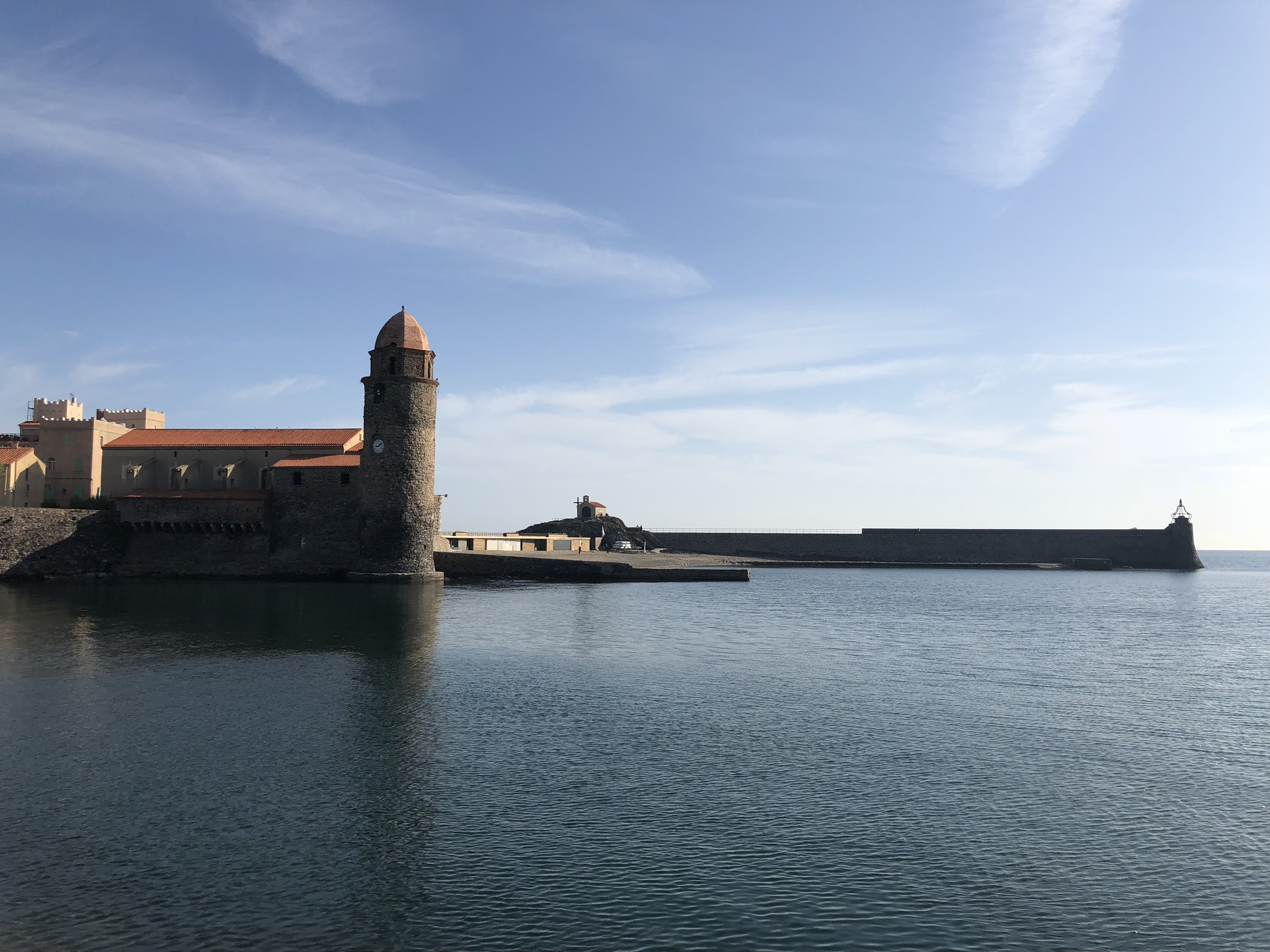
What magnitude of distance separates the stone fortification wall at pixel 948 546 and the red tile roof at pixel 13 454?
5263cm

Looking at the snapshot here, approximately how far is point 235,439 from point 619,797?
52.1 meters

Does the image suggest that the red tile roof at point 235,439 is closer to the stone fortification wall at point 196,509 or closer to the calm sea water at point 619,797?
the stone fortification wall at point 196,509

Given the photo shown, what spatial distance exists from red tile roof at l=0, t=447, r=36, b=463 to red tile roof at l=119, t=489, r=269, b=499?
6.55 metres

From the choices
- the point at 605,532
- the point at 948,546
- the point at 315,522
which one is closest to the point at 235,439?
the point at 315,522

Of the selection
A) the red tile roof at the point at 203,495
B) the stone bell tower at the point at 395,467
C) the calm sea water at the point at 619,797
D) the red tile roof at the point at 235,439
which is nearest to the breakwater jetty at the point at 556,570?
the stone bell tower at the point at 395,467

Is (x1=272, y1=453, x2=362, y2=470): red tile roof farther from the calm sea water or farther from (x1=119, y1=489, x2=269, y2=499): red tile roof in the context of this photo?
the calm sea water

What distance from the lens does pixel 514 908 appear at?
342 inches

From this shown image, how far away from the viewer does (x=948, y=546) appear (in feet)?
280

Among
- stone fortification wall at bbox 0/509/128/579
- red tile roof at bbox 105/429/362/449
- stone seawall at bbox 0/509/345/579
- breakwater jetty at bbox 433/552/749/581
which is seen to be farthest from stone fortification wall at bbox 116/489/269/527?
breakwater jetty at bbox 433/552/749/581

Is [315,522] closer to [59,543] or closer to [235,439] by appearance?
[235,439]

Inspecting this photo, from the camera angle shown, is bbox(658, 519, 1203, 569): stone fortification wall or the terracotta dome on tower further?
bbox(658, 519, 1203, 569): stone fortification wall

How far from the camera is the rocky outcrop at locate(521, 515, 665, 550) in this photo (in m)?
83.5

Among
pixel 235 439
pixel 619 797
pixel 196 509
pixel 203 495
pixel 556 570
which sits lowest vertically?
pixel 619 797

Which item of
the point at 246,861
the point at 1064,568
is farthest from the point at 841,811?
the point at 1064,568
